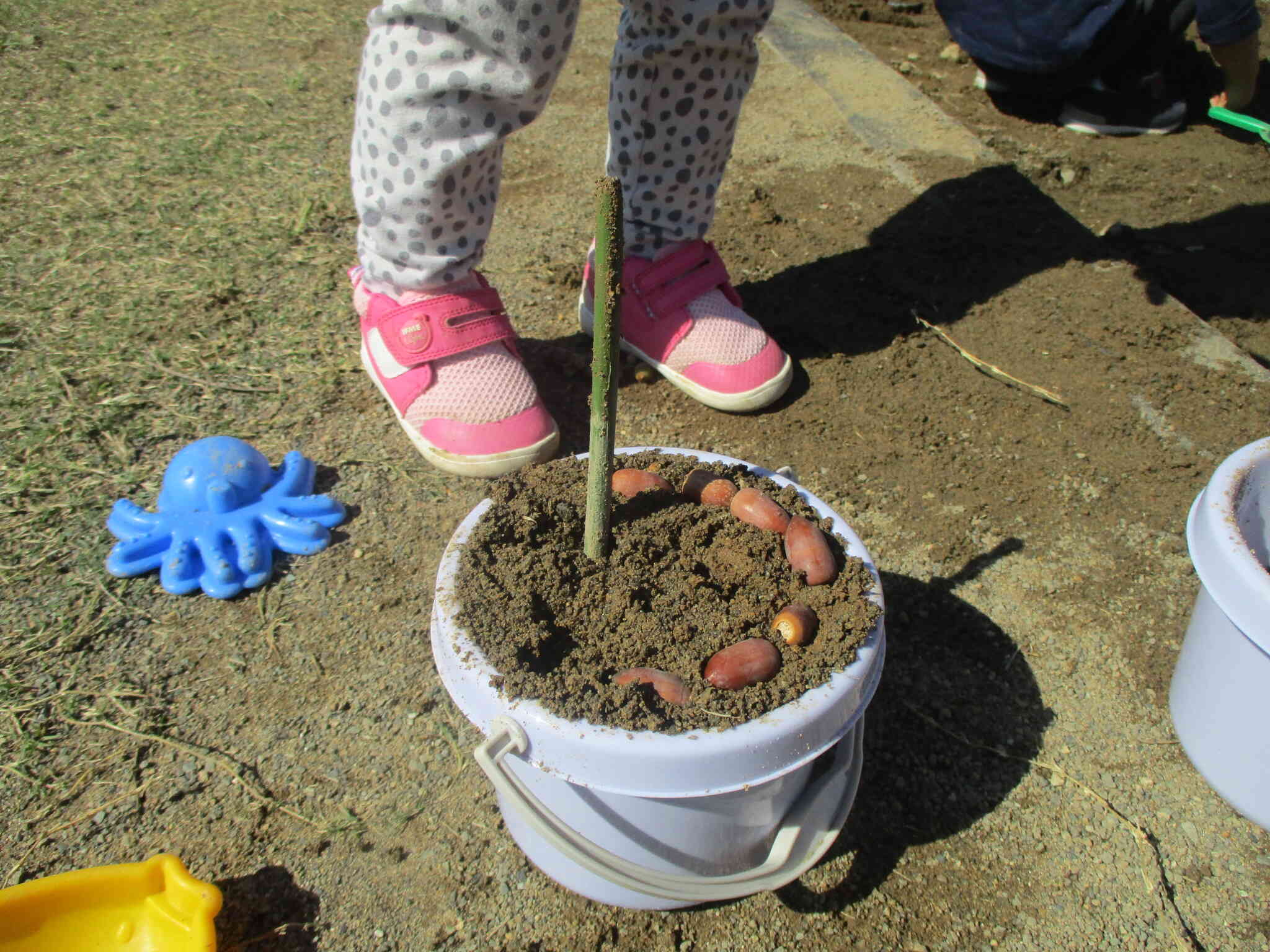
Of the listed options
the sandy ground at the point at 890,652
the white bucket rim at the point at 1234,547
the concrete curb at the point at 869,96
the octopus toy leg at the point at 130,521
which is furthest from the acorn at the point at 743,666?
the concrete curb at the point at 869,96

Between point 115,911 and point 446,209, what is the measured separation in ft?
3.78

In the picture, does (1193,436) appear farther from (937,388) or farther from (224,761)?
(224,761)

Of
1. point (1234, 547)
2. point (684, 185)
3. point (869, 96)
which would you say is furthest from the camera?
point (869, 96)

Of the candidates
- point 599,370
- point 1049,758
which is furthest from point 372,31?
point 1049,758

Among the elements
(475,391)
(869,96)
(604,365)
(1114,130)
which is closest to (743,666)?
(604,365)

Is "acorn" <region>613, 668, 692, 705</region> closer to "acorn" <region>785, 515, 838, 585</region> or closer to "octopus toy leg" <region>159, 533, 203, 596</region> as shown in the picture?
"acorn" <region>785, 515, 838, 585</region>

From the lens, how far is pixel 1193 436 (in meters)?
2.03

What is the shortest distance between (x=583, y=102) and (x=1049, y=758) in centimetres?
266

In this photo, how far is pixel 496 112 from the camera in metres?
1.59

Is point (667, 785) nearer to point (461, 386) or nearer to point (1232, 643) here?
point (1232, 643)

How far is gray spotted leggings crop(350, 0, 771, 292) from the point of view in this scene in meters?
1.50

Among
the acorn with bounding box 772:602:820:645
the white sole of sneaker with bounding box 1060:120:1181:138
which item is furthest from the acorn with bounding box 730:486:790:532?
the white sole of sneaker with bounding box 1060:120:1181:138

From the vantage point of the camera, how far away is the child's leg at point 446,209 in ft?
4.92

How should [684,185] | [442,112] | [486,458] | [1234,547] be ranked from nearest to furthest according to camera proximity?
[1234,547] → [442,112] → [486,458] → [684,185]
